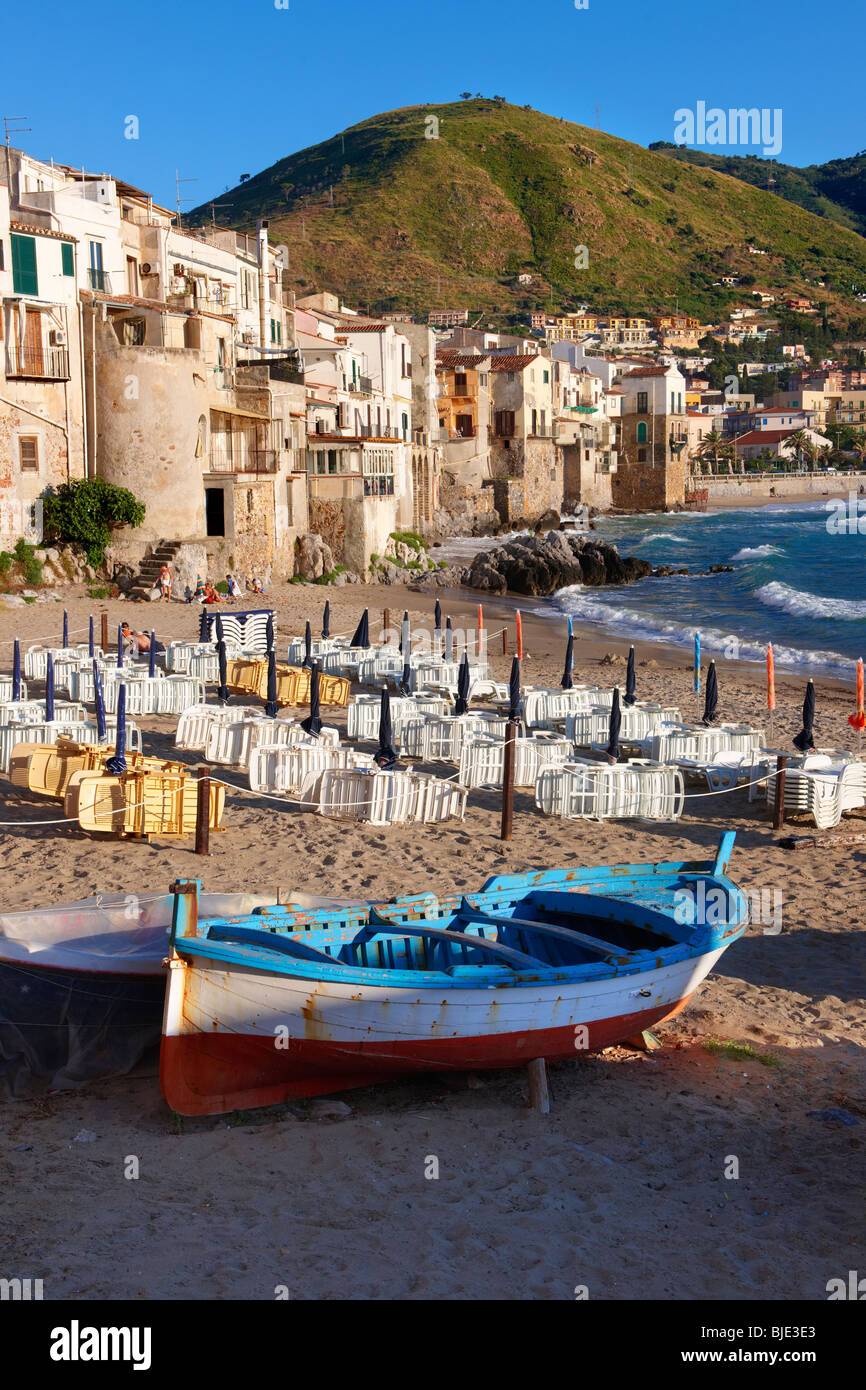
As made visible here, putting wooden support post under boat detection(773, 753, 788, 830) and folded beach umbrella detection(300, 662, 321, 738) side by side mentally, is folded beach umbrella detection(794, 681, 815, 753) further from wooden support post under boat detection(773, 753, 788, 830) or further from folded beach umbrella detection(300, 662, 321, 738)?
folded beach umbrella detection(300, 662, 321, 738)

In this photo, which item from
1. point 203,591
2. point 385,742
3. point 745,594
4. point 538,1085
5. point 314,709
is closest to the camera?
point 538,1085

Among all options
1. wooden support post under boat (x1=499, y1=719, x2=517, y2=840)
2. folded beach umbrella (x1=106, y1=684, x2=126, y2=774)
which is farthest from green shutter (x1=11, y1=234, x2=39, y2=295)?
wooden support post under boat (x1=499, y1=719, x2=517, y2=840)

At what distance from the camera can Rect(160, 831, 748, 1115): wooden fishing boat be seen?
7.84m

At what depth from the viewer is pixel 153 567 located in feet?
115

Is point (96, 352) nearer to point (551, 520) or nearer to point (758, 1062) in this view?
point (758, 1062)

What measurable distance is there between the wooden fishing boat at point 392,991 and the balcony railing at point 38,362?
27.9 meters

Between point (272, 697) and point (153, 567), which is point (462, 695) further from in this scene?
point (153, 567)

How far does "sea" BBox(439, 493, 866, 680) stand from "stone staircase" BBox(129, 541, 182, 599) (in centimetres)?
1379

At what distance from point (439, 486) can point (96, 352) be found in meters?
40.1

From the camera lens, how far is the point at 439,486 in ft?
241

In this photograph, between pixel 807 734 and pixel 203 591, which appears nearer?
pixel 807 734

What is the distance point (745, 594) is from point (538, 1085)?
43188 millimetres

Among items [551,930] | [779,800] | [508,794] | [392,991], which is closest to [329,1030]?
[392,991]
